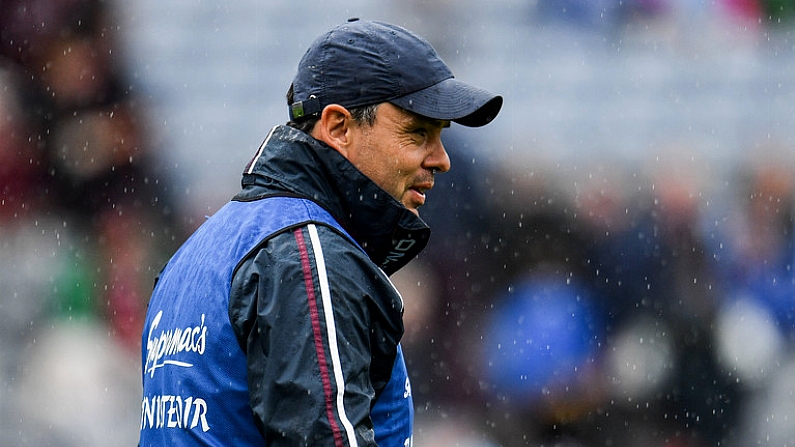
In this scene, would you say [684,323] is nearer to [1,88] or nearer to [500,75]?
[500,75]

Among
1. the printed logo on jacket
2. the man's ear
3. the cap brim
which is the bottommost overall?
the printed logo on jacket

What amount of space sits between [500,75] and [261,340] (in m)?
4.96

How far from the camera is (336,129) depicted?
91.2 inches

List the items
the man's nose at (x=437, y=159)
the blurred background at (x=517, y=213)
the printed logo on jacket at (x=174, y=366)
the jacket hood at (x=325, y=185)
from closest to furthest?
the printed logo on jacket at (x=174, y=366) < the jacket hood at (x=325, y=185) < the man's nose at (x=437, y=159) < the blurred background at (x=517, y=213)

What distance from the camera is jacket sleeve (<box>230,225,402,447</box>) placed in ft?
6.30

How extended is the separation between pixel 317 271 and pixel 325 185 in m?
0.32

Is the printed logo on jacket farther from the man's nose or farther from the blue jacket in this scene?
the man's nose

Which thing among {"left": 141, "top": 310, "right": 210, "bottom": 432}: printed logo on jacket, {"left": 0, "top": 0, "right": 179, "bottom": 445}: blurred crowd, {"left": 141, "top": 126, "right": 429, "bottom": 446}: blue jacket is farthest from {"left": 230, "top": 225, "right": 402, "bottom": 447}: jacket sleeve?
{"left": 0, "top": 0, "right": 179, "bottom": 445}: blurred crowd

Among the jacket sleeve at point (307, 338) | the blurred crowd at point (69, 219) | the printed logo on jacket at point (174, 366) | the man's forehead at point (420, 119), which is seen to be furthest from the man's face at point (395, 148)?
the blurred crowd at point (69, 219)

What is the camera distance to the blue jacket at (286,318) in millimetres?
1936

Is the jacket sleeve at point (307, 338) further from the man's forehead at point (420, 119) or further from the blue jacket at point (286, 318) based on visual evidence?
the man's forehead at point (420, 119)

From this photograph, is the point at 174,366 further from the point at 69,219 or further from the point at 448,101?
the point at 69,219

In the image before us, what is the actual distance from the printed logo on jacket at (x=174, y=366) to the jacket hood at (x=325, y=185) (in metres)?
0.30

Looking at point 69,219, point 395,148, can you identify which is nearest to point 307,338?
point 395,148
